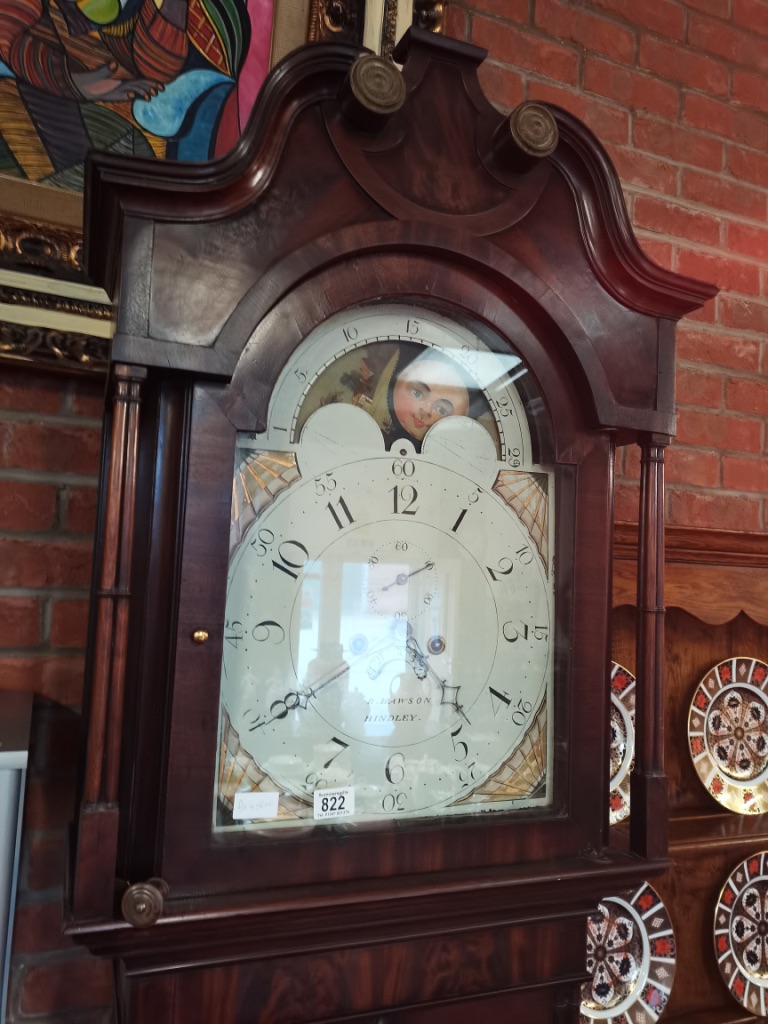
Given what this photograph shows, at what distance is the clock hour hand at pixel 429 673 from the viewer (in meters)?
0.81

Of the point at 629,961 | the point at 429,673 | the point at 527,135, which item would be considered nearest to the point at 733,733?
the point at 629,961

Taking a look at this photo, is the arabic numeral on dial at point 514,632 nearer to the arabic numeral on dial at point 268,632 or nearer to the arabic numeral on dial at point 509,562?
the arabic numeral on dial at point 509,562

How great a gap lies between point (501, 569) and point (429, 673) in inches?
5.3

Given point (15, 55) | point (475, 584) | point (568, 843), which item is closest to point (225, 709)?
point (475, 584)

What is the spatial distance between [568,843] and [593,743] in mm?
104

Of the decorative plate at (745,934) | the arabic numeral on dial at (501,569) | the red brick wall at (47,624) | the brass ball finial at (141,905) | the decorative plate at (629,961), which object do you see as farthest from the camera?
the decorative plate at (745,934)

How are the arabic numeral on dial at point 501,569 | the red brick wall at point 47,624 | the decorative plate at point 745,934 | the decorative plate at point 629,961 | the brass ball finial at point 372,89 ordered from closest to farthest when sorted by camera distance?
1. the brass ball finial at point 372,89
2. the arabic numeral on dial at point 501,569
3. the red brick wall at point 47,624
4. the decorative plate at point 629,961
5. the decorative plate at point 745,934

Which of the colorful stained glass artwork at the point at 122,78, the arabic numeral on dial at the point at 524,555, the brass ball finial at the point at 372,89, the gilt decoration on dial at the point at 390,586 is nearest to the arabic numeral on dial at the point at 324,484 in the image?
the gilt decoration on dial at the point at 390,586

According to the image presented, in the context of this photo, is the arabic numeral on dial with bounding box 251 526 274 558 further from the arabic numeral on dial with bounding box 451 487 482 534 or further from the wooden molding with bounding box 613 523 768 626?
the wooden molding with bounding box 613 523 768 626

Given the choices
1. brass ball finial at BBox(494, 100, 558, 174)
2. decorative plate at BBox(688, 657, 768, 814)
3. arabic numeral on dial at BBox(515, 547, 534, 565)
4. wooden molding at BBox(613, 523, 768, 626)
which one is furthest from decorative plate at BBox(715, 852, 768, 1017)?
brass ball finial at BBox(494, 100, 558, 174)

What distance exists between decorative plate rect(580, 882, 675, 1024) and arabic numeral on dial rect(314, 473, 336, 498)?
815 millimetres

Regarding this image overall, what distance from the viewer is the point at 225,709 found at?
73cm

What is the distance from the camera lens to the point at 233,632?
741 millimetres

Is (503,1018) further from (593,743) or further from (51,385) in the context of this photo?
(51,385)
